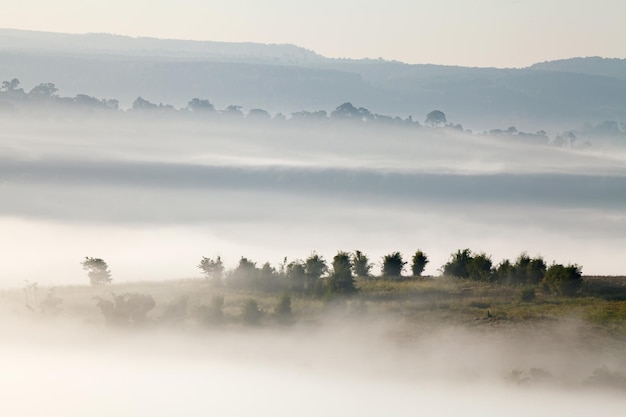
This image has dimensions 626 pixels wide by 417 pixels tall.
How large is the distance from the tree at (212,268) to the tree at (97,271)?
6992 millimetres

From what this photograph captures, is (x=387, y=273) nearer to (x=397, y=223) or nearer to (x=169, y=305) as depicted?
(x=169, y=305)

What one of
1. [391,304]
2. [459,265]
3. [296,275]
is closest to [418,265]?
[459,265]

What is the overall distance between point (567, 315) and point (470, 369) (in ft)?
31.9

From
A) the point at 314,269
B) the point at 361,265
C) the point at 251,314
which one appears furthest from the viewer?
the point at 361,265

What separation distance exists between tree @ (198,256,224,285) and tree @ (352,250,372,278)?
897cm

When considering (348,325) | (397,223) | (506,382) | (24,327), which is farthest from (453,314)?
(397,223)

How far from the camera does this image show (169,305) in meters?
71.9

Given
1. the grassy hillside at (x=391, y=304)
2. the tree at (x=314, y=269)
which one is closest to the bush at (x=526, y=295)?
the grassy hillside at (x=391, y=304)

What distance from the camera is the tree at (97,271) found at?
274ft

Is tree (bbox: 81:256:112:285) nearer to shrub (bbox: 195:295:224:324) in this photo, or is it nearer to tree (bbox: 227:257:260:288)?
tree (bbox: 227:257:260:288)

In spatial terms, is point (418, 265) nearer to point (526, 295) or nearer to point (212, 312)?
point (526, 295)

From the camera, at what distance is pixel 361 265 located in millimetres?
81688

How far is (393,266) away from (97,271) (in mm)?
20586

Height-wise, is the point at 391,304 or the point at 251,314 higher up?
the point at 391,304
